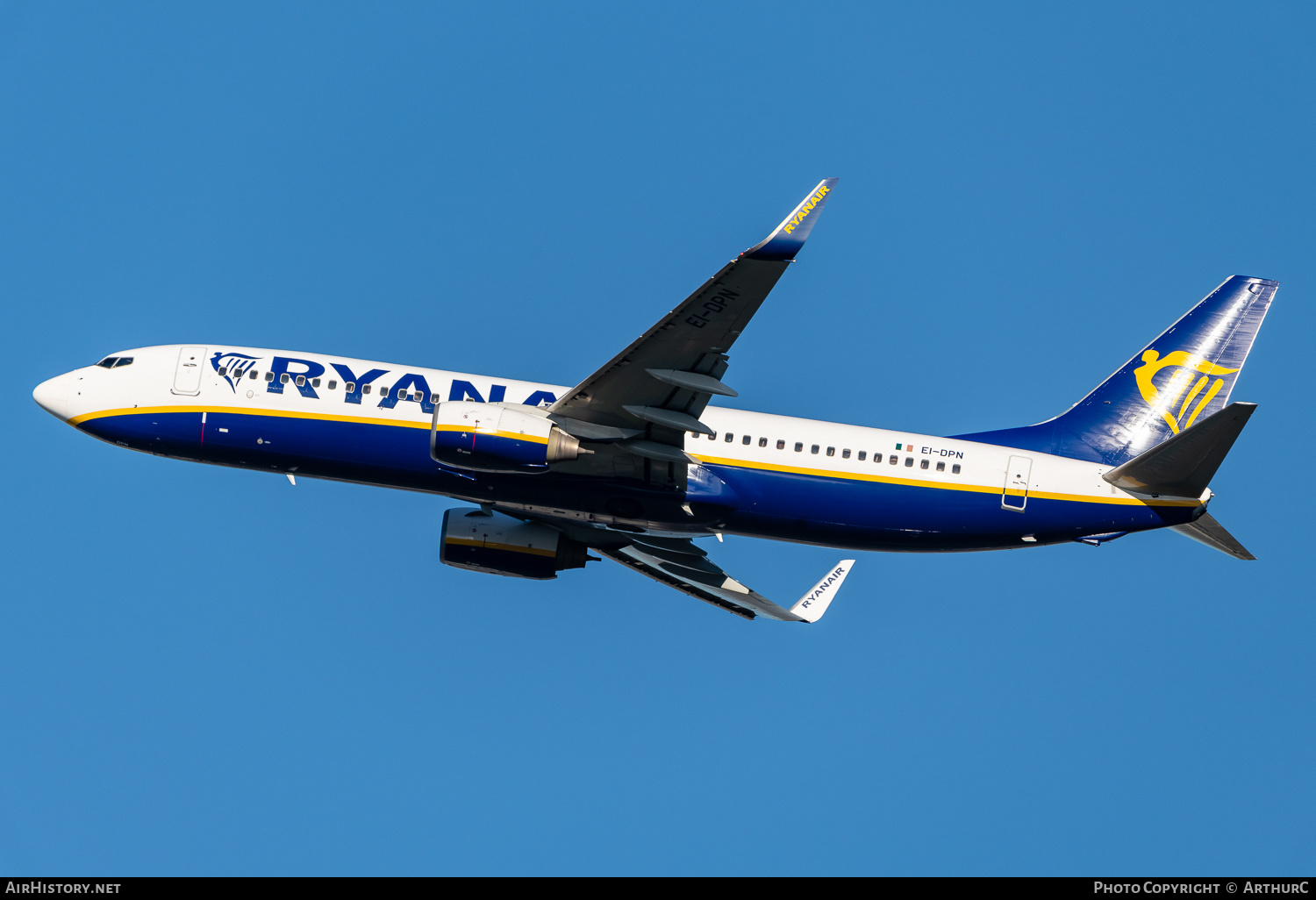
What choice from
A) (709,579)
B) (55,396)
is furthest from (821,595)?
(55,396)

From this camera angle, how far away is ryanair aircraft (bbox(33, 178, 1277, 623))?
109ft

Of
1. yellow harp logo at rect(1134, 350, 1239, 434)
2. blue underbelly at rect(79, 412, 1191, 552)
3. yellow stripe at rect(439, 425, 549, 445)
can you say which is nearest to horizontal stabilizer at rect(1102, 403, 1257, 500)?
blue underbelly at rect(79, 412, 1191, 552)

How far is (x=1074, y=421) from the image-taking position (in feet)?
123

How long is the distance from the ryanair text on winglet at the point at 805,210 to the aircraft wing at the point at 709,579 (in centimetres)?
1459

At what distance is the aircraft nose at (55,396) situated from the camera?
37.6 m

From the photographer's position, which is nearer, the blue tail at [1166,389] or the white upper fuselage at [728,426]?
the white upper fuselage at [728,426]

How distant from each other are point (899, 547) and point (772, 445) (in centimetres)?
473

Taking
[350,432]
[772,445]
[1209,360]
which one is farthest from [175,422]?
[1209,360]

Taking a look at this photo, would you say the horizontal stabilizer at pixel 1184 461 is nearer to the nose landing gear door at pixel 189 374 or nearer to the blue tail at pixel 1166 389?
the blue tail at pixel 1166 389

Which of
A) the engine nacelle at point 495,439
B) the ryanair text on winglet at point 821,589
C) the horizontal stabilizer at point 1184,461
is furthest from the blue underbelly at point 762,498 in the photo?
the ryanair text on winglet at point 821,589

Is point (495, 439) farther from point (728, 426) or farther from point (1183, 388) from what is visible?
point (1183, 388)

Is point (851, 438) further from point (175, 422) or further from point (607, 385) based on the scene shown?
point (175, 422)

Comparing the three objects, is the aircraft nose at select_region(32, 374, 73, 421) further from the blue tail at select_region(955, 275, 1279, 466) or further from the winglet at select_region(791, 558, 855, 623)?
the blue tail at select_region(955, 275, 1279, 466)

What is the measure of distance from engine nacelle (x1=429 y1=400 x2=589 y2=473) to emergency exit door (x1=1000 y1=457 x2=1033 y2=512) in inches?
470
